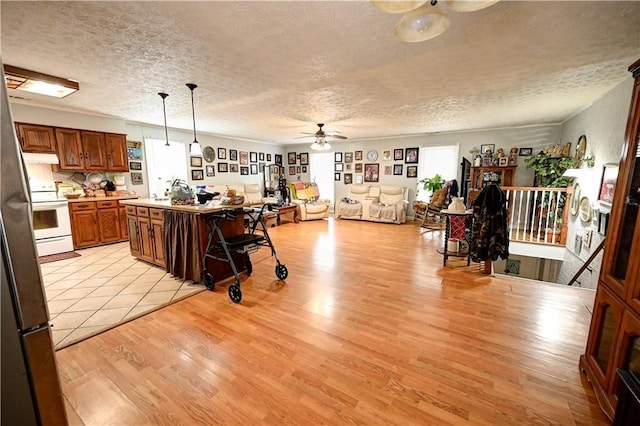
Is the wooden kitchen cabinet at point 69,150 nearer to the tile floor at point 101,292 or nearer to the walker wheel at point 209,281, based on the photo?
the tile floor at point 101,292

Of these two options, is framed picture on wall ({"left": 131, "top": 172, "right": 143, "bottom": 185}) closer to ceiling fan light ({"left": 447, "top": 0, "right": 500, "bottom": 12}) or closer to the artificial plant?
ceiling fan light ({"left": 447, "top": 0, "right": 500, "bottom": 12})

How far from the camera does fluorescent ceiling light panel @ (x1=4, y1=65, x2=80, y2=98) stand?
2664 millimetres

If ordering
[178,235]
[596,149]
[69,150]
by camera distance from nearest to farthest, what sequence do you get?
1. [178,235]
2. [596,149]
3. [69,150]

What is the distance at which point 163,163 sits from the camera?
6.09 metres

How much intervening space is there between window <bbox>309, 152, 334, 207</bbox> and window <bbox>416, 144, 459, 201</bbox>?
3007 mm

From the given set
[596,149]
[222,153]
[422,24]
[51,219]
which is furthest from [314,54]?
[222,153]

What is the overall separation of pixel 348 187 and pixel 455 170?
3222mm

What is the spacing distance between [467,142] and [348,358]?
6.62m

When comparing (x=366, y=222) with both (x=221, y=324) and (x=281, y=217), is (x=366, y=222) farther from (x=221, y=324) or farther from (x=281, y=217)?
(x=221, y=324)

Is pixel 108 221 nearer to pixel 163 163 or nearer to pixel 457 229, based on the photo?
pixel 163 163

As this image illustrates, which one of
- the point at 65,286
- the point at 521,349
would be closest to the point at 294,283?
the point at 521,349

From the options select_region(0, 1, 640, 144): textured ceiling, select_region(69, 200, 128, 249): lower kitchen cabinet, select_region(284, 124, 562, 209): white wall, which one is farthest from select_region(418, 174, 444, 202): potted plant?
select_region(69, 200, 128, 249): lower kitchen cabinet

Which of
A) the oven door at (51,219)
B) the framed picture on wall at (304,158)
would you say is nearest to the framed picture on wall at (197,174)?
the oven door at (51,219)

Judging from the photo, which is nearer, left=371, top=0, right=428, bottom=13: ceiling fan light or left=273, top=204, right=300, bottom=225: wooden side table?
left=371, top=0, right=428, bottom=13: ceiling fan light
